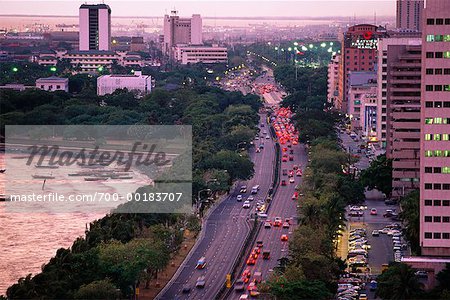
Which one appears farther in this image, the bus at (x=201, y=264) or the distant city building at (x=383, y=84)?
the distant city building at (x=383, y=84)

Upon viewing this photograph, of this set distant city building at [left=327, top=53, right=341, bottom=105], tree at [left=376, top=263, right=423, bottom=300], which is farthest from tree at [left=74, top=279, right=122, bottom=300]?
distant city building at [left=327, top=53, right=341, bottom=105]

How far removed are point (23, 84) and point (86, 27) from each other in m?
22.3

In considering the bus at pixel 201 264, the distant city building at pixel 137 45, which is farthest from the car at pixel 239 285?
the distant city building at pixel 137 45

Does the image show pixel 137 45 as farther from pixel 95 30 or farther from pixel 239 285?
pixel 239 285

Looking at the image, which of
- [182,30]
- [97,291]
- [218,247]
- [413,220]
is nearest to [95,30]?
[182,30]

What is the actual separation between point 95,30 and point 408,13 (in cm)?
1847

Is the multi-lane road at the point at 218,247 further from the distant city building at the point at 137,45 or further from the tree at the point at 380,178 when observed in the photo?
the distant city building at the point at 137,45

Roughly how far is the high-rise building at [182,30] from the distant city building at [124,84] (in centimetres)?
3582

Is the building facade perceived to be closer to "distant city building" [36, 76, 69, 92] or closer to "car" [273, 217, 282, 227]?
"car" [273, 217, 282, 227]

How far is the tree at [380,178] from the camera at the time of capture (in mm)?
28172

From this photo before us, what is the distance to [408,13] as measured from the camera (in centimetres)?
7188

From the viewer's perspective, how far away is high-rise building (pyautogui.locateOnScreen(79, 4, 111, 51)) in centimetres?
7581

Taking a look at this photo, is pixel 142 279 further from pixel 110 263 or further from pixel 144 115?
pixel 144 115

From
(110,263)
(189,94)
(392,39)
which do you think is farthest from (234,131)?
(110,263)
